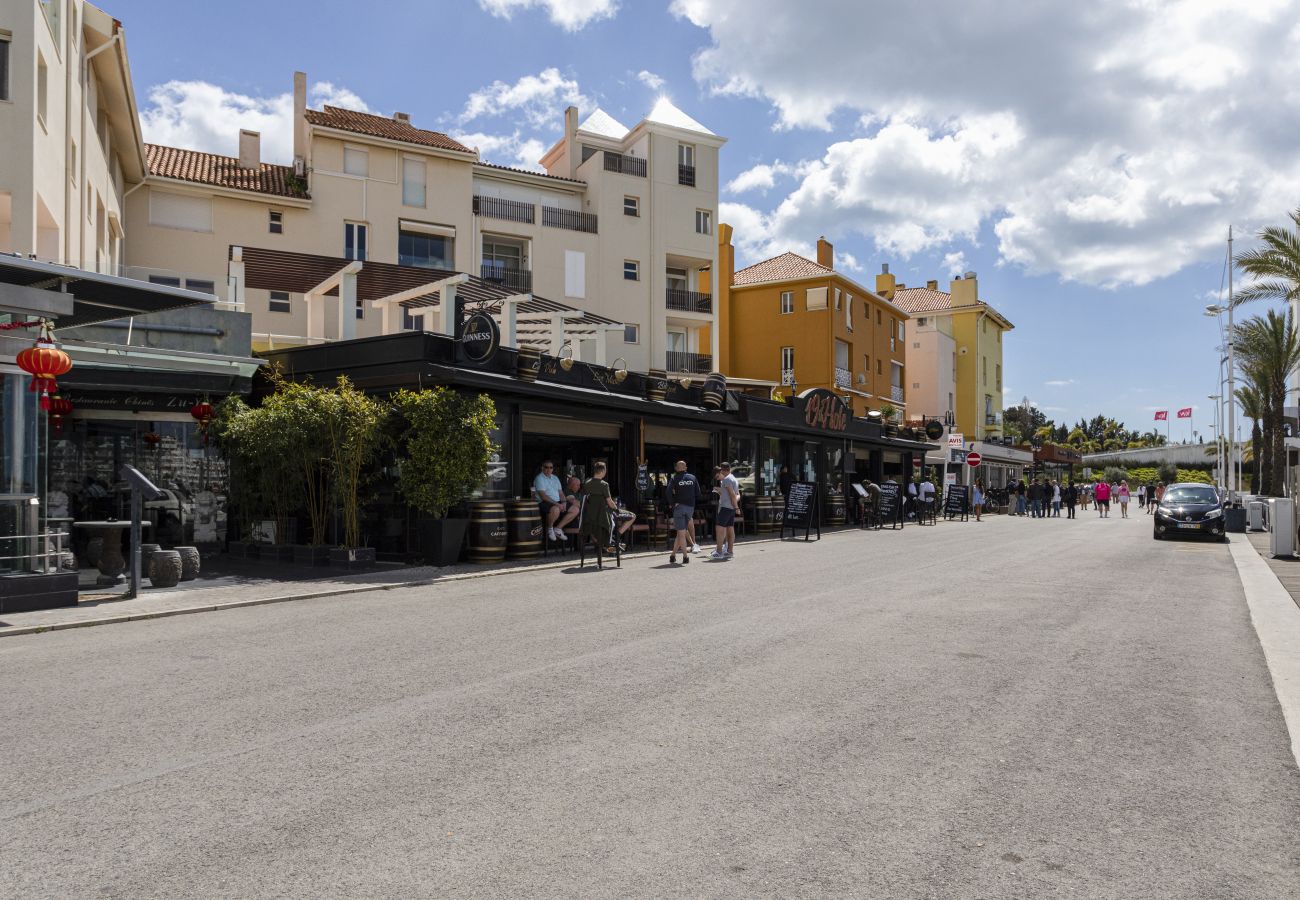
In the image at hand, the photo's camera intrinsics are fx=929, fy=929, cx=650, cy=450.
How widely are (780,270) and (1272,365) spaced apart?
22555 millimetres

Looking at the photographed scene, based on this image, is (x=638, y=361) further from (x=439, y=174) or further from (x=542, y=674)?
(x=542, y=674)

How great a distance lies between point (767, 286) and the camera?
48.2 m

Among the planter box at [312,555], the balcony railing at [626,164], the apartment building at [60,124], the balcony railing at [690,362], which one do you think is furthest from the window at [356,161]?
the planter box at [312,555]

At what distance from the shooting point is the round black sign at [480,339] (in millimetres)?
15750

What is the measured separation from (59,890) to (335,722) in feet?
7.08

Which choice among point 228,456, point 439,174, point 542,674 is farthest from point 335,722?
point 439,174

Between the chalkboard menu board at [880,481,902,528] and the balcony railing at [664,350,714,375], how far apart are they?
14.1 metres

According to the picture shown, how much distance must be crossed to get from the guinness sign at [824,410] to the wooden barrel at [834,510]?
7.15ft

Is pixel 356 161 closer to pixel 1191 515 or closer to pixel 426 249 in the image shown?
pixel 426 249

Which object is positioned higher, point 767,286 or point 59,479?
point 767,286

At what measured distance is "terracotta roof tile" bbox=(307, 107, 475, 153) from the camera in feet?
110

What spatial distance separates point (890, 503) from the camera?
29.4 m

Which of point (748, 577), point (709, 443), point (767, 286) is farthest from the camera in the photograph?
point (767, 286)

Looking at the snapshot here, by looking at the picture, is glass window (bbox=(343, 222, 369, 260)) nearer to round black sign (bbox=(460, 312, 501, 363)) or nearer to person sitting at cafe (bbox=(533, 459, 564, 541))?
round black sign (bbox=(460, 312, 501, 363))
